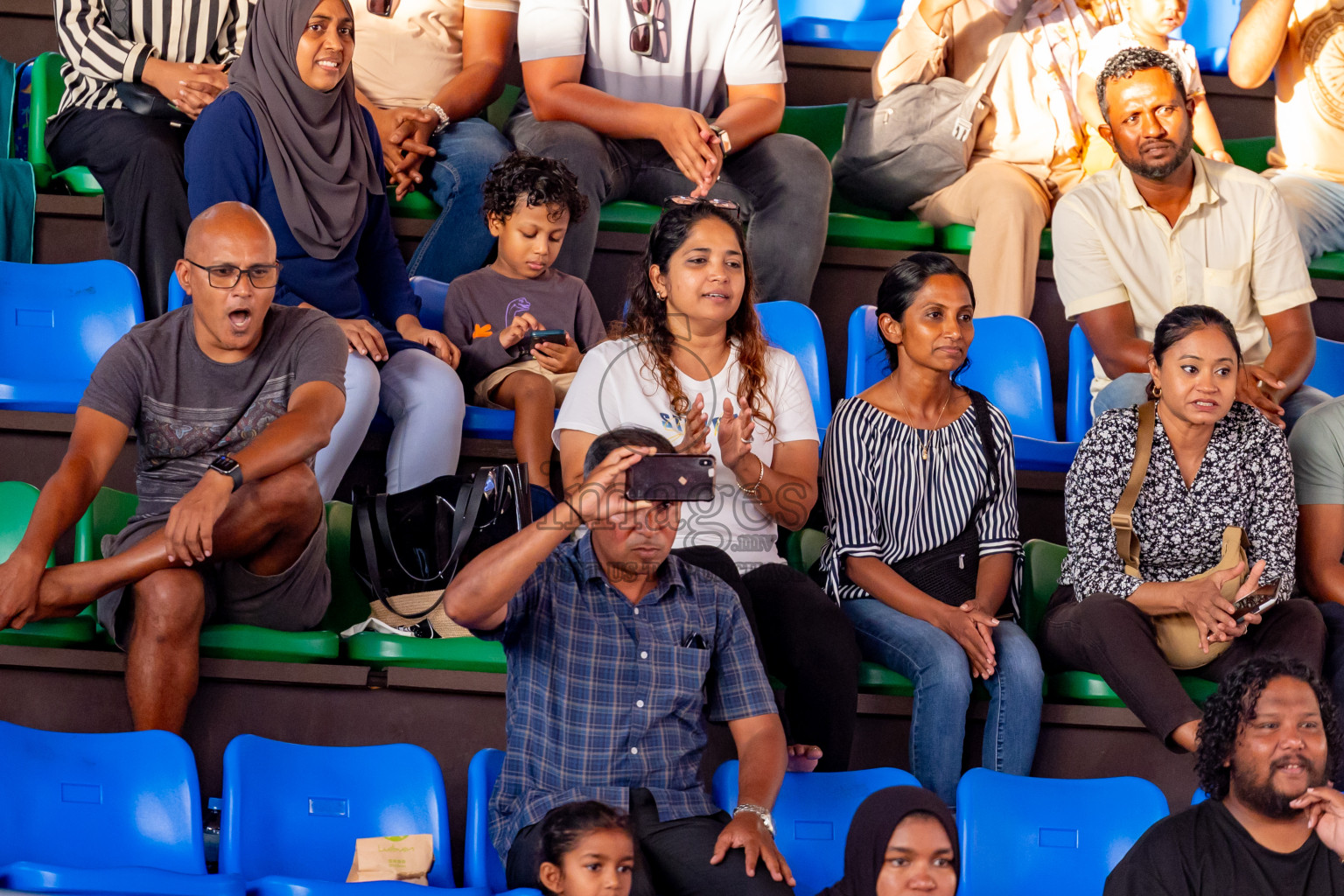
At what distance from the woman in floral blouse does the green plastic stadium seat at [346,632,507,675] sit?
1017 millimetres

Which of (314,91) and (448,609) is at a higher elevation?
(314,91)

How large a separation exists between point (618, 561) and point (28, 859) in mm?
947

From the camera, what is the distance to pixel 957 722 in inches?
92.8

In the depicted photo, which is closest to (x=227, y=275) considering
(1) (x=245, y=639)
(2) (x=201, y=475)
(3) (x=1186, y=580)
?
(2) (x=201, y=475)

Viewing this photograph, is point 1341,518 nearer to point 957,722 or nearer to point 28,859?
point 957,722

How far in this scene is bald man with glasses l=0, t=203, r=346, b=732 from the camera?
7.31ft

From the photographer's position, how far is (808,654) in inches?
90.5

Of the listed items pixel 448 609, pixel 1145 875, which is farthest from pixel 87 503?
pixel 1145 875

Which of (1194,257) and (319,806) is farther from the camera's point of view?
(1194,257)

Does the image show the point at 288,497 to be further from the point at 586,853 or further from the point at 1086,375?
the point at 1086,375

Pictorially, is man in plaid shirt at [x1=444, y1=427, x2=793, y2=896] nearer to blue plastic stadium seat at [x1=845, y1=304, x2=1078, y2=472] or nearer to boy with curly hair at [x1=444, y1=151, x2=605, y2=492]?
boy with curly hair at [x1=444, y1=151, x2=605, y2=492]

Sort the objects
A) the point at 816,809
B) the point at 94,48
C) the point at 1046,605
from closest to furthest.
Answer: the point at 816,809
the point at 1046,605
the point at 94,48

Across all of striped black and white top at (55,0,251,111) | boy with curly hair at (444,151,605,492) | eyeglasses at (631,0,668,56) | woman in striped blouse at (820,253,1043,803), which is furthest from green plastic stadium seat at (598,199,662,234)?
striped black and white top at (55,0,251,111)

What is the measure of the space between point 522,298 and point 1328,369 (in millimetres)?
1984
